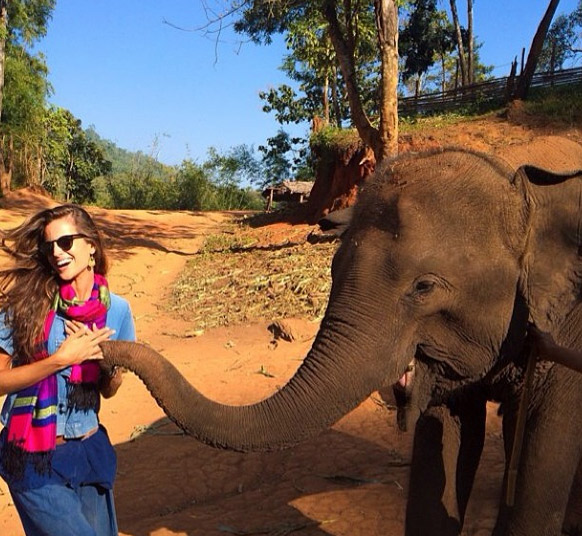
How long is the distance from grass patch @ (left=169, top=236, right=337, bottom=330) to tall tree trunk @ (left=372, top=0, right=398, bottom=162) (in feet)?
8.81

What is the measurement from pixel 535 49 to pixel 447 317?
1793 centimetres

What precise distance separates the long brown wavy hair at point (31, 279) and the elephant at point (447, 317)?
42 cm

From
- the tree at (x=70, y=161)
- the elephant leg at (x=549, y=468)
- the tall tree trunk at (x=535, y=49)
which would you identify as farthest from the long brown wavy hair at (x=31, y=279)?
the tree at (x=70, y=161)

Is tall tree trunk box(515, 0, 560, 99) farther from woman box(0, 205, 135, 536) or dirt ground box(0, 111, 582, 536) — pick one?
woman box(0, 205, 135, 536)

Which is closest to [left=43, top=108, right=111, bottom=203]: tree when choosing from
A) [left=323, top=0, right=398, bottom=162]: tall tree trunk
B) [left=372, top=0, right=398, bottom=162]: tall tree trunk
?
[left=323, top=0, right=398, bottom=162]: tall tree trunk

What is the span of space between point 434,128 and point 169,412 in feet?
52.6

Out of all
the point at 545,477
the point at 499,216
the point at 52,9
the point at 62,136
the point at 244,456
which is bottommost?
the point at 244,456

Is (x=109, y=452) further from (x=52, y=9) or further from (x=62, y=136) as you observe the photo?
(x=62, y=136)

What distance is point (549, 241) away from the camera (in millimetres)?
2518

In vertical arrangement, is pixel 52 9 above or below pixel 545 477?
above

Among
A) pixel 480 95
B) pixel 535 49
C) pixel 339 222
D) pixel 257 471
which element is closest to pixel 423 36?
pixel 480 95

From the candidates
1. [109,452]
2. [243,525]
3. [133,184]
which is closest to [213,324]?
[243,525]

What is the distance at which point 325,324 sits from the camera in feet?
8.30

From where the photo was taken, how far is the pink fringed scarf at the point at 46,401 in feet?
8.48
